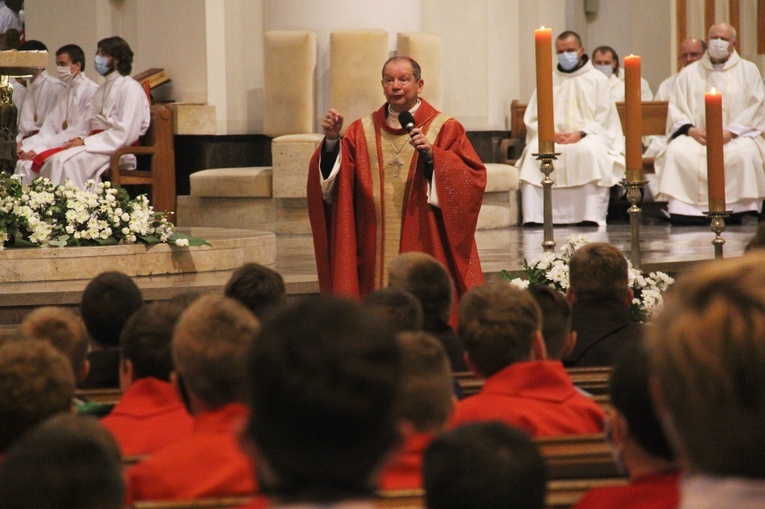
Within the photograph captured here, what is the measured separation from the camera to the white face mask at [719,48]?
1166 cm

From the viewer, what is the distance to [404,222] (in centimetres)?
616

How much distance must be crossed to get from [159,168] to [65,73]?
5.69ft

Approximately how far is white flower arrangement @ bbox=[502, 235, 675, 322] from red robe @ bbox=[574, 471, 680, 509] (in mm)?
3174

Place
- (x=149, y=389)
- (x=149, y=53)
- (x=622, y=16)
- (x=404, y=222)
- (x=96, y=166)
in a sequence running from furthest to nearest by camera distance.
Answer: (x=622, y=16)
(x=149, y=53)
(x=96, y=166)
(x=404, y=222)
(x=149, y=389)

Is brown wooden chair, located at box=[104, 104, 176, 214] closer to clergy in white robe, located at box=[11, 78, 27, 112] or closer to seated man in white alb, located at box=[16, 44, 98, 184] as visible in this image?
seated man in white alb, located at box=[16, 44, 98, 184]

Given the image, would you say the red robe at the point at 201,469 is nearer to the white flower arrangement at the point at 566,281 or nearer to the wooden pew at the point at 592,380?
the wooden pew at the point at 592,380

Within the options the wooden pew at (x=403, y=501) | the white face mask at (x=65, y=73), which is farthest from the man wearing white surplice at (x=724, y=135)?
the wooden pew at (x=403, y=501)

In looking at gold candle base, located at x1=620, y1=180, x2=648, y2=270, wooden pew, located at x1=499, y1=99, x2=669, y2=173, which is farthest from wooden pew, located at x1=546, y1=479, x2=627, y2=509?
wooden pew, located at x1=499, y1=99, x2=669, y2=173

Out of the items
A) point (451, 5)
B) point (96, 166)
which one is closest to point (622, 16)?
point (451, 5)

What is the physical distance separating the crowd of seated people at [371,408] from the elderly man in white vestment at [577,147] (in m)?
8.35

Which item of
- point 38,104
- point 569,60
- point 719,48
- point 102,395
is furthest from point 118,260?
point 719,48

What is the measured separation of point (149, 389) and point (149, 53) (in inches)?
379

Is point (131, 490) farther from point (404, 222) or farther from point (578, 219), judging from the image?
point (578, 219)

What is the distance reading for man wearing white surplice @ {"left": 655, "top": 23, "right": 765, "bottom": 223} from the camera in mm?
11133
